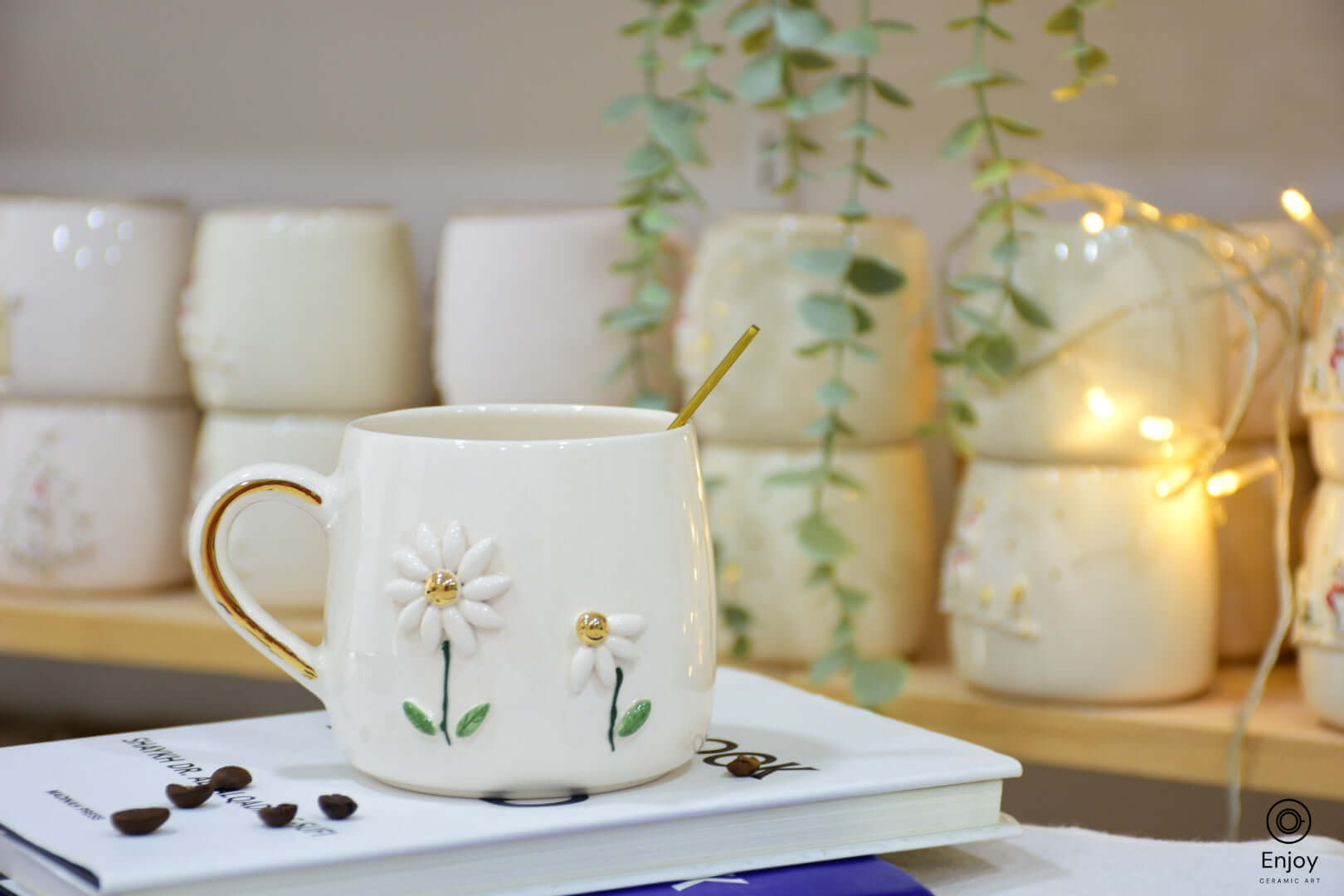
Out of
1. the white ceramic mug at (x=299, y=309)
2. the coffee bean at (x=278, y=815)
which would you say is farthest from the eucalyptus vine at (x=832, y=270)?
the coffee bean at (x=278, y=815)

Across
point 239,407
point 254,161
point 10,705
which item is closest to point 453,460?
point 239,407

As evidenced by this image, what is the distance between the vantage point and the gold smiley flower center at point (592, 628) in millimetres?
329

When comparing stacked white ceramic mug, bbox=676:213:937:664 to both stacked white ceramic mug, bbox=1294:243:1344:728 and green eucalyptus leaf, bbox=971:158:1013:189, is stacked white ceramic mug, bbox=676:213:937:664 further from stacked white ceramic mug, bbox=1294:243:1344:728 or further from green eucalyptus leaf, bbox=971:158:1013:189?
stacked white ceramic mug, bbox=1294:243:1344:728

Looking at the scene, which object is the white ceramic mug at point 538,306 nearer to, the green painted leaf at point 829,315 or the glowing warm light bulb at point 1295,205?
the green painted leaf at point 829,315

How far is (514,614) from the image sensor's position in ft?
1.08

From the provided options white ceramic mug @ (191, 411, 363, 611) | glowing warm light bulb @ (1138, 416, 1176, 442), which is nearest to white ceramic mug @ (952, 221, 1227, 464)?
glowing warm light bulb @ (1138, 416, 1176, 442)

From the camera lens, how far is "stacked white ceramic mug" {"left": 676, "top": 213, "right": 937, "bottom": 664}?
686 mm

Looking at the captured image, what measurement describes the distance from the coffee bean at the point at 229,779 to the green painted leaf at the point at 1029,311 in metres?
0.40

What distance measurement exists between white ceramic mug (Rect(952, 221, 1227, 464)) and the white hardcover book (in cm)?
27

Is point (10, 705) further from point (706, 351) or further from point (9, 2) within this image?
point (706, 351)

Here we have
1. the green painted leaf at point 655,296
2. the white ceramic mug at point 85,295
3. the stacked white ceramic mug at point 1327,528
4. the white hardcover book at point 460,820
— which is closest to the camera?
the white hardcover book at point 460,820

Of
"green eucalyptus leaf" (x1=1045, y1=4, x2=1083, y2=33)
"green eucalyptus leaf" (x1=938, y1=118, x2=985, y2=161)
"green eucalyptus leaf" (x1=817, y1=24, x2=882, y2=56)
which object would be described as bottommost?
"green eucalyptus leaf" (x1=938, y1=118, x2=985, y2=161)

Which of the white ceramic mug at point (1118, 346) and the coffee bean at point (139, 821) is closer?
the coffee bean at point (139, 821)

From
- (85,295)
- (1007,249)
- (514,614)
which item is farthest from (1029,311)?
(85,295)
